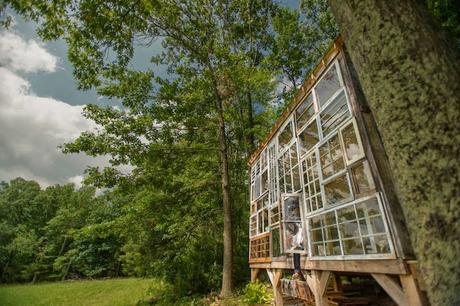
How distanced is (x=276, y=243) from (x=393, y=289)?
4841 mm

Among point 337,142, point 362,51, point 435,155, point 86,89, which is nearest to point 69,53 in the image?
point 86,89

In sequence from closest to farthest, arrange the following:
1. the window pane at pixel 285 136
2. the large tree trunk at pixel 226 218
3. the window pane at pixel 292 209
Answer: the window pane at pixel 292 209, the window pane at pixel 285 136, the large tree trunk at pixel 226 218

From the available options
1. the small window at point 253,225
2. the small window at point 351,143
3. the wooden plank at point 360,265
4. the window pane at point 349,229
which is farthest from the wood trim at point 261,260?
the small window at point 351,143

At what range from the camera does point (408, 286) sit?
11.9 ft

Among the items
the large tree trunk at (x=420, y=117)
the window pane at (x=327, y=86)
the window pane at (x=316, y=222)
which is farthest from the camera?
the window pane at (x=316, y=222)

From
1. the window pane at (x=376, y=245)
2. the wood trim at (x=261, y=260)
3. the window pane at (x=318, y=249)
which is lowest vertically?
the window pane at (x=376, y=245)

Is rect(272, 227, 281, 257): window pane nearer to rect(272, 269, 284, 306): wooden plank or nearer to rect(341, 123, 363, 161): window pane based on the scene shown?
rect(272, 269, 284, 306): wooden plank

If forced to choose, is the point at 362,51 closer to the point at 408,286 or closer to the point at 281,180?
the point at 408,286

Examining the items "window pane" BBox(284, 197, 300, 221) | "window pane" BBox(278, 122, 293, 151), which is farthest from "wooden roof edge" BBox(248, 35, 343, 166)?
"window pane" BBox(284, 197, 300, 221)

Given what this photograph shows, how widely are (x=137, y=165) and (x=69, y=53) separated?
693 centimetres

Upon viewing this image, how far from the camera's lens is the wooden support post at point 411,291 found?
3.48 meters

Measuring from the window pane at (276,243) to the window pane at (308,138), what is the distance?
107 inches

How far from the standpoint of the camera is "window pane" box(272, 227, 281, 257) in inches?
328

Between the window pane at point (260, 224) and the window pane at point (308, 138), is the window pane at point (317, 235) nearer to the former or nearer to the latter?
the window pane at point (308, 138)
